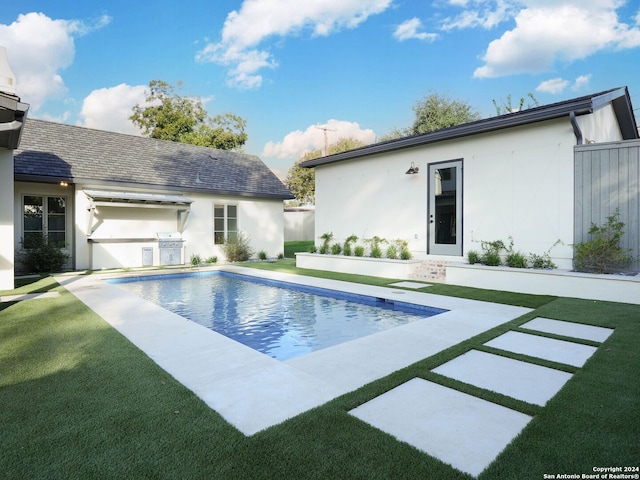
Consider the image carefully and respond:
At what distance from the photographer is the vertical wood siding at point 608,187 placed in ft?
21.8

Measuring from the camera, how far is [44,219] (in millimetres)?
11047

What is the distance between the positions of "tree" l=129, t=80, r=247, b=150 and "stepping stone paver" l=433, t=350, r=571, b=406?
84.6 feet

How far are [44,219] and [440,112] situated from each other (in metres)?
26.2

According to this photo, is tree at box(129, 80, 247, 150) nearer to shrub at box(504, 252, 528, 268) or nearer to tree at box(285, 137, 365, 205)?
tree at box(285, 137, 365, 205)

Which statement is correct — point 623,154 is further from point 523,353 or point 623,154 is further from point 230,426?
point 230,426

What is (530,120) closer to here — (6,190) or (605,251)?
(605,251)

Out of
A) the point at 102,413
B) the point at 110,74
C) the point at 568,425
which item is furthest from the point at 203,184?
the point at 568,425

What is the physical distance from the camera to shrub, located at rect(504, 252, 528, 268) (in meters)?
7.59

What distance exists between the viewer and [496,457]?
6.74ft

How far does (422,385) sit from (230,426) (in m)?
1.58

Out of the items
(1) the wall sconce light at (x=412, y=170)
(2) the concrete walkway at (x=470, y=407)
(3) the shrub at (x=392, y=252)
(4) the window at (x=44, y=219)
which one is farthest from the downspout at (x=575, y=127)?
(4) the window at (x=44, y=219)

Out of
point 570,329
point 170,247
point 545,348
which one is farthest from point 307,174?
point 545,348

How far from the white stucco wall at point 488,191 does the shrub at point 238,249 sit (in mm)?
4377

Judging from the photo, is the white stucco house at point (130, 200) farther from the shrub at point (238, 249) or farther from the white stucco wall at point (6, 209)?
the white stucco wall at point (6, 209)
